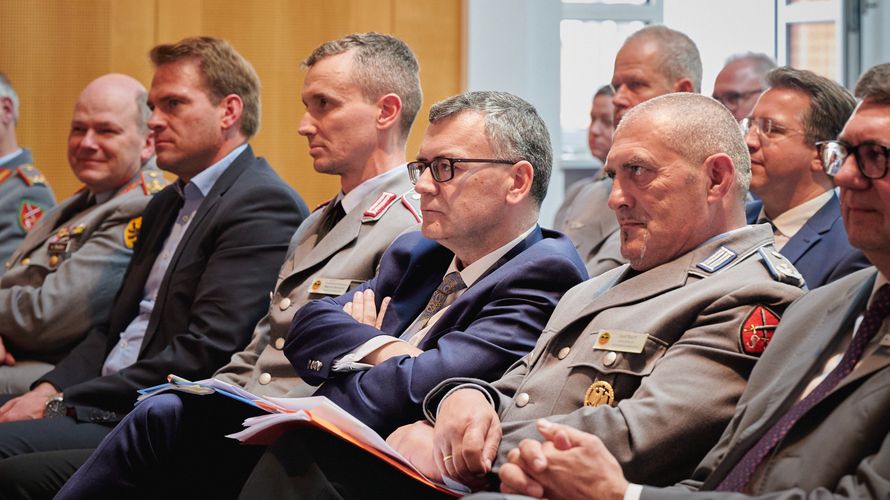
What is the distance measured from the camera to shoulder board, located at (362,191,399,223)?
3238 millimetres

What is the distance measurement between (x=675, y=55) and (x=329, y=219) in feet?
4.96

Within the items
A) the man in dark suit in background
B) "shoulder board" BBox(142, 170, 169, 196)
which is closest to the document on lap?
the man in dark suit in background

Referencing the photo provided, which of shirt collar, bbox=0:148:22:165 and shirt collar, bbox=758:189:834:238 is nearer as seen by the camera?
shirt collar, bbox=758:189:834:238

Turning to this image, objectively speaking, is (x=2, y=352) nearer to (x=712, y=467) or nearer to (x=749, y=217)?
(x=749, y=217)

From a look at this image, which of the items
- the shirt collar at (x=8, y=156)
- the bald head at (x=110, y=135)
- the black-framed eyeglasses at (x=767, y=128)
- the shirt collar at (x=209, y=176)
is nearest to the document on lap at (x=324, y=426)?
the shirt collar at (x=209, y=176)

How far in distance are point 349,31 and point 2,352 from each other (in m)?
2.32

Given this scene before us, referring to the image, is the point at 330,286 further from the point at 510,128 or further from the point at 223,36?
the point at 223,36

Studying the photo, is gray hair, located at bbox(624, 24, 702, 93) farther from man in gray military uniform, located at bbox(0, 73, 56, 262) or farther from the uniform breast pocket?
man in gray military uniform, located at bbox(0, 73, 56, 262)

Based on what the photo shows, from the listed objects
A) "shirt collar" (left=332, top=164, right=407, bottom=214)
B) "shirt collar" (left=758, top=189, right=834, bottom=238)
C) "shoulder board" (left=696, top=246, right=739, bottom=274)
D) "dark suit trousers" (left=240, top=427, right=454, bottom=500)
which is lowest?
"dark suit trousers" (left=240, top=427, right=454, bottom=500)

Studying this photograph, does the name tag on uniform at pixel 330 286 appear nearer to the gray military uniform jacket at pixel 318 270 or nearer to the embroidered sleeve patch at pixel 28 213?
the gray military uniform jacket at pixel 318 270

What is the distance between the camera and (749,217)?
137 inches

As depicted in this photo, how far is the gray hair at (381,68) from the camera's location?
3.45 metres

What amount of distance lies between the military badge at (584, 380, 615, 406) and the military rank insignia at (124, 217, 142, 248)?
2.41 m

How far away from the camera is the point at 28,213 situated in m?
4.96
